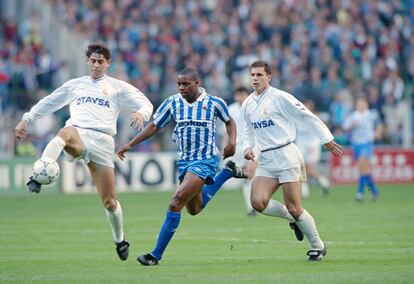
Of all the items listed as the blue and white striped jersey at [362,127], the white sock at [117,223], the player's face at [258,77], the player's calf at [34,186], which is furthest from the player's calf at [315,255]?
the blue and white striped jersey at [362,127]

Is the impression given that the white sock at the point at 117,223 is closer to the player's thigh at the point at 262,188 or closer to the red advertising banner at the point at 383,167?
the player's thigh at the point at 262,188

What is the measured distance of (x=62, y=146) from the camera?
40.4ft

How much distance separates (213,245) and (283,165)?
235 centimetres

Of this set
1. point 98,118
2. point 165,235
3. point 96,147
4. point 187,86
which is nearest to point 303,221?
point 165,235

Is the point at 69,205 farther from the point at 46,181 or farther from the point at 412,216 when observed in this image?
the point at 46,181

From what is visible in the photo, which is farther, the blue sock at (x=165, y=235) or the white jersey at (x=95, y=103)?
the white jersey at (x=95, y=103)

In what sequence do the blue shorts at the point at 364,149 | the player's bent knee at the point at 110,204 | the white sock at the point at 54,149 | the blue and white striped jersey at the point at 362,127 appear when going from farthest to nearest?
the blue shorts at the point at 364,149 < the blue and white striped jersey at the point at 362,127 < the player's bent knee at the point at 110,204 < the white sock at the point at 54,149

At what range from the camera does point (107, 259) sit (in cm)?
1312

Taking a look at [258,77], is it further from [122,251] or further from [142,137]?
[122,251]

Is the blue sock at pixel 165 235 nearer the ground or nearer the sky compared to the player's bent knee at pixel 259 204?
nearer the ground

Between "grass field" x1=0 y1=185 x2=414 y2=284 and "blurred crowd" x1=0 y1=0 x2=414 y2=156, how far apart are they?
6990 millimetres

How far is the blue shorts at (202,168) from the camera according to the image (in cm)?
1266

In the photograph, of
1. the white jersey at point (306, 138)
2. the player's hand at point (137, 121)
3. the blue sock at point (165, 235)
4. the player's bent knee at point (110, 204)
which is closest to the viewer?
the blue sock at point (165, 235)

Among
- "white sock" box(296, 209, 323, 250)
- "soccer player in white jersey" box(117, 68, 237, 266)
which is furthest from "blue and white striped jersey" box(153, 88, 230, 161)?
"white sock" box(296, 209, 323, 250)
